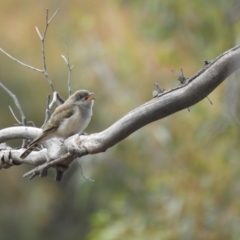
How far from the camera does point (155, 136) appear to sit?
996 centimetres

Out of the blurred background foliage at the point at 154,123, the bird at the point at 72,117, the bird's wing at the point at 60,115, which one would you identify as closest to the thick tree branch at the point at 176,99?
the bird at the point at 72,117

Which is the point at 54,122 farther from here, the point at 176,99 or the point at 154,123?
the point at 154,123

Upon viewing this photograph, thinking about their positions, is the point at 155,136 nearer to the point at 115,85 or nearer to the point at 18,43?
the point at 115,85

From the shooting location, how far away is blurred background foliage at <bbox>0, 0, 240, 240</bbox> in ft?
25.5

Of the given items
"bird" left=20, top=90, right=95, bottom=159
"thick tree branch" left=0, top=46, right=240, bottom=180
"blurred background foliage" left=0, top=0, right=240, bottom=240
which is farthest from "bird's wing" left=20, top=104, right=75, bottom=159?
"blurred background foliage" left=0, top=0, right=240, bottom=240

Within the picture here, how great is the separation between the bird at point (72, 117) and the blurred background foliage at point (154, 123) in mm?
1320

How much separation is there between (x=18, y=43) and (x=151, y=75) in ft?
22.1

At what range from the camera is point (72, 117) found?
4.84 metres

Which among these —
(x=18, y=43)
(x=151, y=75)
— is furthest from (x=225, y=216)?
(x=18, y=43)

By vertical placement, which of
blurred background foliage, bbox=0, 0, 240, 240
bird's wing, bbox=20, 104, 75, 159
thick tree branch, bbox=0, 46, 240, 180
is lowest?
thick tree branch, bbox=0, 46, 240, 180

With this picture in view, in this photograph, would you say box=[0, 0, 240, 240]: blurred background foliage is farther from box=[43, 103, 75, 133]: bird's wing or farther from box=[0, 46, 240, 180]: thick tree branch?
box=[0, 46, 240, 180]: thick tree branch

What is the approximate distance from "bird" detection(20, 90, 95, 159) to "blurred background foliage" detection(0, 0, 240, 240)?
1.32 m

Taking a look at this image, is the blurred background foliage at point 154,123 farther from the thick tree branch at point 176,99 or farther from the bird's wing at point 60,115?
the thick tree branch at point 176,99

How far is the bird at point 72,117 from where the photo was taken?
4.64 meters
